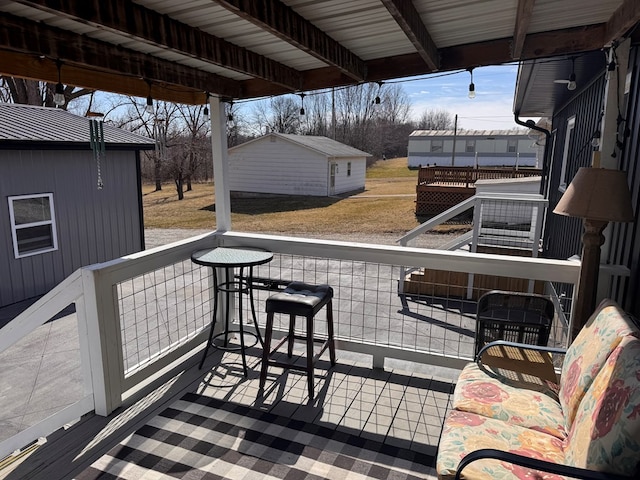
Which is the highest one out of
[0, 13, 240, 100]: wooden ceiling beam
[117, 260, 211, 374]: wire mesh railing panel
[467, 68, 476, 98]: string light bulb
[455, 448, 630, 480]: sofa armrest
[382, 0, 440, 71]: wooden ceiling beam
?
[382, 0, 440, 71]: wooden ceiling beam

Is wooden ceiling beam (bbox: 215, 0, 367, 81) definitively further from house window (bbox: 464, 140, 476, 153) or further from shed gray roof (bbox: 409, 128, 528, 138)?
house window (bbox: 464, 140, 476, 153)

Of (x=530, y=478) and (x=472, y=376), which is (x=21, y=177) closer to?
(x=472, y=376)

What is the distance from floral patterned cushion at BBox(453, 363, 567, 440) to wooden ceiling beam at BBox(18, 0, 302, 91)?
2.25m

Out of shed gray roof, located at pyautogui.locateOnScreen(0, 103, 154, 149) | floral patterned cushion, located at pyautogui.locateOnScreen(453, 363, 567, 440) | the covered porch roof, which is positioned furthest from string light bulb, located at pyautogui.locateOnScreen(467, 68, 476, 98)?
shed gray roof, located at pyautogui.locateOnScreen(0, 103, 154, 149)

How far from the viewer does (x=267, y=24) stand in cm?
200

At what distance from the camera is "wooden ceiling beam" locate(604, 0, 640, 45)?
6.50 feet

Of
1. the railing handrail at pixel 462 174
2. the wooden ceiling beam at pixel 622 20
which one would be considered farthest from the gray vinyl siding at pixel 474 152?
the wooden ceiling beam at pixel 622 20

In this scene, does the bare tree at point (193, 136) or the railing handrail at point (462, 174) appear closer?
the railing handrail at point (462, 174)

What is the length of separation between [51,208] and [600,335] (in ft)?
27.1

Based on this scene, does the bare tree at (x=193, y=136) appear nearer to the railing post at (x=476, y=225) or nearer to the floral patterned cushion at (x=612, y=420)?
the railing post at (x=476, y=225)

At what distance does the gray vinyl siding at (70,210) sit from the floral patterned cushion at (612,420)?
26.3ft

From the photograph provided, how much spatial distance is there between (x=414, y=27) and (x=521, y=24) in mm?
549

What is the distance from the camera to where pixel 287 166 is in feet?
61.1

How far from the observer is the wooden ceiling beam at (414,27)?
1.96m
